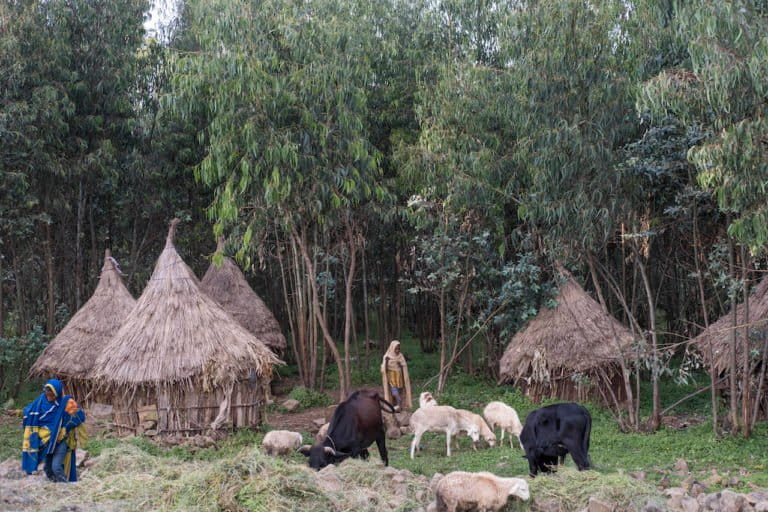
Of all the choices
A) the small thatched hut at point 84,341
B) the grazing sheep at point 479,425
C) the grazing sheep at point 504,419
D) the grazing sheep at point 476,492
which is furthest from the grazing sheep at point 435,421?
the small thatched hut at point 84,341

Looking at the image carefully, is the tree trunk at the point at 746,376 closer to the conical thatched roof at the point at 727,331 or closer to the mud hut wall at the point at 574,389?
the conical thatched roof at the point at 727,331

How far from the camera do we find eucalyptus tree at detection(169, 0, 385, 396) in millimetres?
14391

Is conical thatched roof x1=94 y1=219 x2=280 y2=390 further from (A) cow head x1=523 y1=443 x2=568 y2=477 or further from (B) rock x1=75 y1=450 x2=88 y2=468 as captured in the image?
(A) cow head x1=523 y1=443 x2=568 y2=477

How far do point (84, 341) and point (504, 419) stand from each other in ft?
24.4

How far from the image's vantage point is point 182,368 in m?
13.1

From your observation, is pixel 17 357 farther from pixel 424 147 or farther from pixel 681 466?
pixel 681 466

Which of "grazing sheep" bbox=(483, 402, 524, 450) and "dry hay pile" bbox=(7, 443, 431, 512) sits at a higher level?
"grazing sheep" bbox=(483, 402, 524, 450)

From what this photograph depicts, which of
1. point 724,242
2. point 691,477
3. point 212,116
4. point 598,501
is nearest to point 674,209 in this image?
A: point 724,242

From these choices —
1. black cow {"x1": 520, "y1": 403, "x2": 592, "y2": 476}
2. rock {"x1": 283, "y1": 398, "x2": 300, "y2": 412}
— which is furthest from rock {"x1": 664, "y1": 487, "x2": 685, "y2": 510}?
rock {"x1": 283, "y1": 398, "x2": 300, "y2": 412}

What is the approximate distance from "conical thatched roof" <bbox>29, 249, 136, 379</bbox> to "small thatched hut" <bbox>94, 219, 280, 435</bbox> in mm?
1534

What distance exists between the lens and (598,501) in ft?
26.5

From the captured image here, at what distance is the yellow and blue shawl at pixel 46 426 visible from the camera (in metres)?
9.65

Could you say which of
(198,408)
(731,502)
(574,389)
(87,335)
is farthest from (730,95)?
(87,335)

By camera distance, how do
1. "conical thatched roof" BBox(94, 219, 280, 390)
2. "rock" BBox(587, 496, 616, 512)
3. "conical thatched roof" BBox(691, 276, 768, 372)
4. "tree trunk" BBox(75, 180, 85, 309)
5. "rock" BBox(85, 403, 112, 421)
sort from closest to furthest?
"rock" BBox(587, 496, 616, 512) → "conical thatched roof" BBox(94, 219, 280, 390) → "conical thatched roof" BBox(691, 276, 768, 372) → "rock" BBox(85, 403, 112, 421) → "tree trunk" BBox(75, 180, 85, 309)
